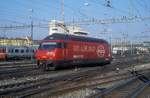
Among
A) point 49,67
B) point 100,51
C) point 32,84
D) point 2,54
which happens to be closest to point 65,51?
point 49,67

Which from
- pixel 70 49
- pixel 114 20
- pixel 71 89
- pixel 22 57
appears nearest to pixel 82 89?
pixel 71 89

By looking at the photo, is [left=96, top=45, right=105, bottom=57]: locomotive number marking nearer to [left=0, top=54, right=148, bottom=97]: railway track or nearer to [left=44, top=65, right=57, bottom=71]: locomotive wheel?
[left=44, top=65, right=57, bottom=71]: locomotive wheel

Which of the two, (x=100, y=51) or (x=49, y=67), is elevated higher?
(x=100, y=51)

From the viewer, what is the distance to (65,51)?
29594mm

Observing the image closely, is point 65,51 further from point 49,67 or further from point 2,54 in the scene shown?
point 2,54

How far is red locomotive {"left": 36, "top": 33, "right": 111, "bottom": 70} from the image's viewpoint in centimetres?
2845

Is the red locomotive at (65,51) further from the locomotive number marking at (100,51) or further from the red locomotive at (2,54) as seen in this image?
the red locomotive at (2,54)

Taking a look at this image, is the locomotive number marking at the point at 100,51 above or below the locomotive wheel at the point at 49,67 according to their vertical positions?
Result: above

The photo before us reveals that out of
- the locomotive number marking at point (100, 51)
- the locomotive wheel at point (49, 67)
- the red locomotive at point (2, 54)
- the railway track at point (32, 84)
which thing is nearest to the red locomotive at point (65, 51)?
the locomotive wheel at point (49, 67)

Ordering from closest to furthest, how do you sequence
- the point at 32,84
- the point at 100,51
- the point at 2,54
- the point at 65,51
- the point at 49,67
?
the point at 32,84
the point at 49,67
the point at 65,51
the point at 100,51
the point at 2,54

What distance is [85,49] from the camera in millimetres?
34000

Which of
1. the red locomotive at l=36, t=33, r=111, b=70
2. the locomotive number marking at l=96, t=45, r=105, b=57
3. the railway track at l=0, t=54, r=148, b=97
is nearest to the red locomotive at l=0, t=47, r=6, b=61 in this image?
the locomotive number marking at l=96, t=45, r=105, b=57

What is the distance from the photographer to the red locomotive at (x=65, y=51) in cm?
2845

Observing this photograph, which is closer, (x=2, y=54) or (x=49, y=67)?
(x=49, y=67)
